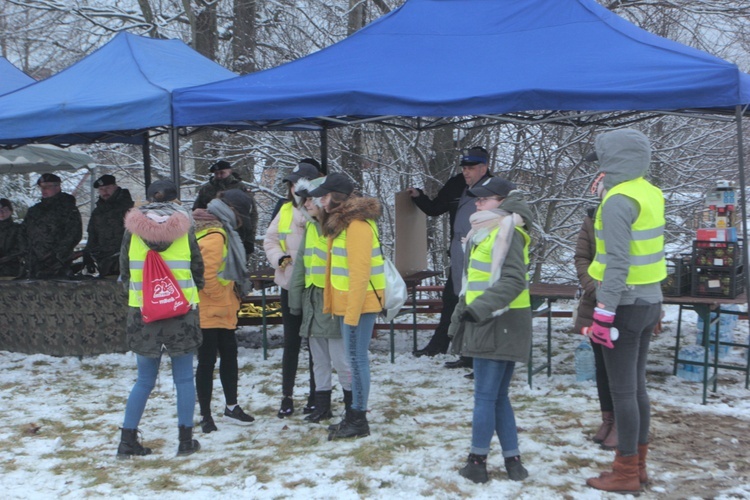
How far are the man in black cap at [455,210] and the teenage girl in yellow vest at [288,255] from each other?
1.33 metres

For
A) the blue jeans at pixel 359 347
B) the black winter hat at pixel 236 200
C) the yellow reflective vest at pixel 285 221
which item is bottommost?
the blue jeans at pixel 359 347

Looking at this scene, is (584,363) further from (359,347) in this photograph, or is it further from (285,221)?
(285,221)

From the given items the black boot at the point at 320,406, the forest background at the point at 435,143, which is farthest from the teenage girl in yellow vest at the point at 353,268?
the forest background at the point at 435,143

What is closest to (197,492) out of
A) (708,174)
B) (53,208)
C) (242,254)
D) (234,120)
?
(242,254)

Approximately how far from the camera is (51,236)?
727cm

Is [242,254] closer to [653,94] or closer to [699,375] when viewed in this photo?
[653,94]

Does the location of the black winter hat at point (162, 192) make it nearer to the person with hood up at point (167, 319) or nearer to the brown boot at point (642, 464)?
the person with hood up at point (167, 319)

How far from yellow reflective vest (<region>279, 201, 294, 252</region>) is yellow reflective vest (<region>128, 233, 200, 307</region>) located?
87 centimetres

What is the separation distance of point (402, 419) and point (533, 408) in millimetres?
908

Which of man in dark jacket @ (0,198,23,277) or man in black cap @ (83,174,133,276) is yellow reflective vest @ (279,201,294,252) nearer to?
man in black cap @ (83,174,133,276)

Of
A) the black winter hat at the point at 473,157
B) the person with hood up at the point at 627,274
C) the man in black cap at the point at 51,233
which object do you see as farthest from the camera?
the man in black cap at the point at 51,233

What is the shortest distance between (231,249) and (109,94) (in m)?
2.32

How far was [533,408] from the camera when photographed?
518cm

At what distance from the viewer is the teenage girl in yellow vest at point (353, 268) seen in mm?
4258
